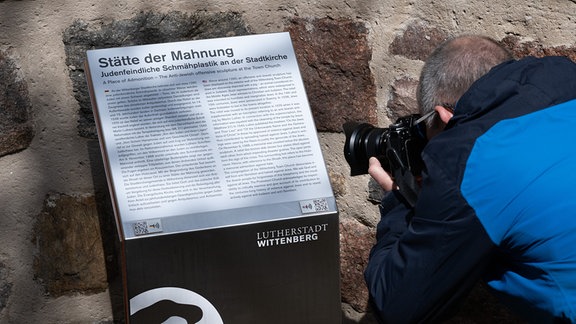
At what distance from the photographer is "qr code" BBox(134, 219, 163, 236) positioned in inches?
64.0

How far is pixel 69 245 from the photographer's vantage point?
201 cm

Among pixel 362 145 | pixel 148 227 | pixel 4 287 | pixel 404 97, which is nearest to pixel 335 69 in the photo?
pixel 404 97

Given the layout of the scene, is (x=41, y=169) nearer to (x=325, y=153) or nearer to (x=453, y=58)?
(x=325, y=153)

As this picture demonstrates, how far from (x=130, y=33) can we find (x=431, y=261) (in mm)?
871

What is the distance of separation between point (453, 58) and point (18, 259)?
3.43 feet

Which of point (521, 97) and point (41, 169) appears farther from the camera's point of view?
point (41, 169)

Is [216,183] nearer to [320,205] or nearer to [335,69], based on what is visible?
[320,205]

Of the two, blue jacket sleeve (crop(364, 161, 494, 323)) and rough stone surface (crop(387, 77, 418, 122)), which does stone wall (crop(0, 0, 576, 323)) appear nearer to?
rough stone surface (crop(387, 77, 418, 122))

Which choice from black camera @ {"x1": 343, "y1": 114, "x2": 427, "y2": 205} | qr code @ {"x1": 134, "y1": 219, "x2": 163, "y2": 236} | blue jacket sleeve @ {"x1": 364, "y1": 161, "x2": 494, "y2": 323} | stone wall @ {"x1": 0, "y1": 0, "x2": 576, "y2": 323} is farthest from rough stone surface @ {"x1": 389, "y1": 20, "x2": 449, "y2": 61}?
qr code @ {"x1": 134, "y1": 219, "x2": 163, "y2": 236}

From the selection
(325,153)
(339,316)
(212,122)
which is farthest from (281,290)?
(325,153)

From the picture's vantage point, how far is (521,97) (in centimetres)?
145

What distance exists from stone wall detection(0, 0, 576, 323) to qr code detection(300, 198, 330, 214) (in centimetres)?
40

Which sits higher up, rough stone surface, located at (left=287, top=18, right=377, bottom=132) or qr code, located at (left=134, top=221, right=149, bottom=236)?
rough stone surface, located at (left=287, top=18, right=377, bottom=132)

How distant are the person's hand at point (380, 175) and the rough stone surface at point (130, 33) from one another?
495mm
